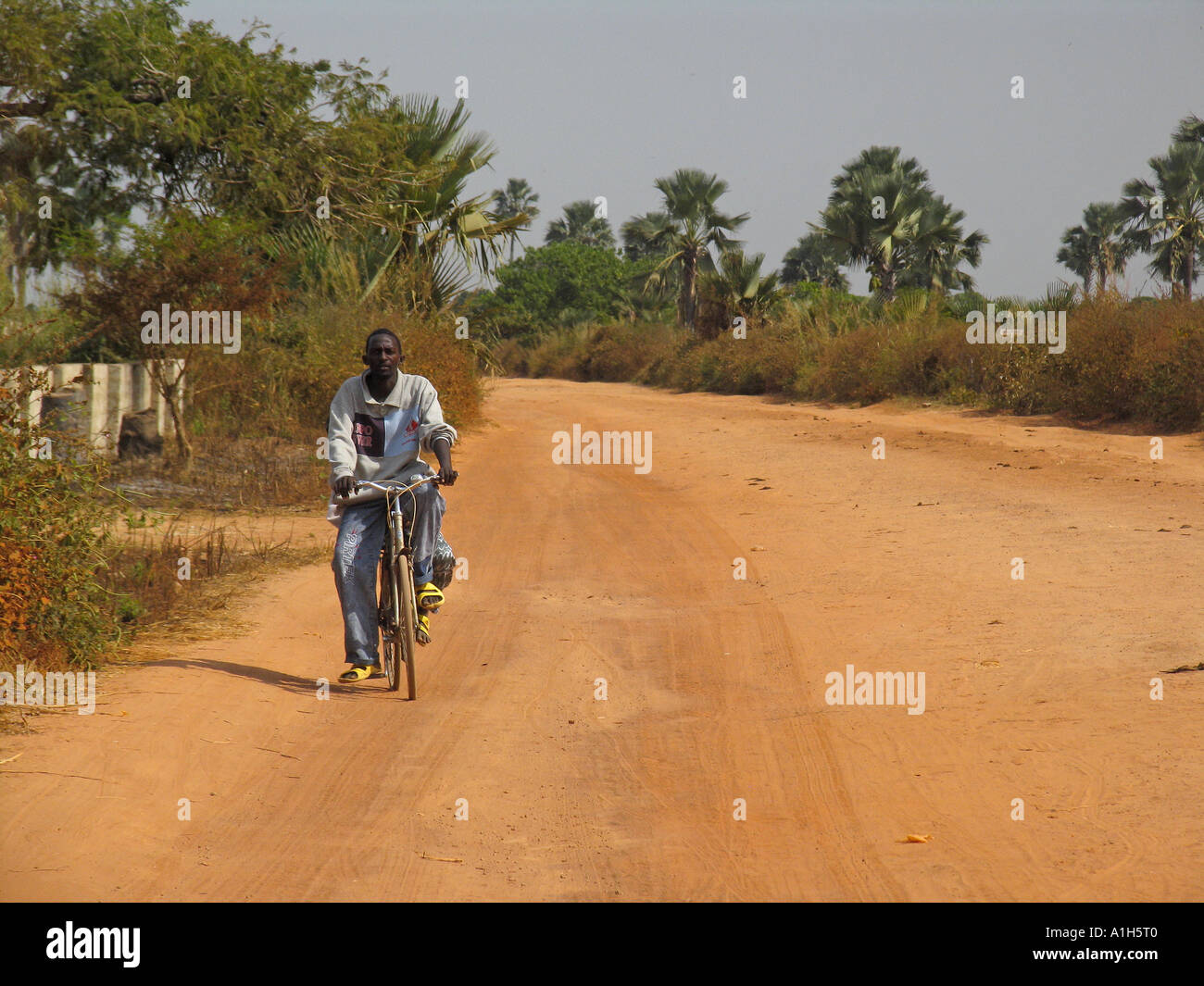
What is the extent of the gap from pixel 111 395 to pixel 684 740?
10246 mm

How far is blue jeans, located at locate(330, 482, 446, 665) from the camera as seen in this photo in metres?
6.01

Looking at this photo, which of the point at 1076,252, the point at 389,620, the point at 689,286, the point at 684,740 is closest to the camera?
the point at 684,740

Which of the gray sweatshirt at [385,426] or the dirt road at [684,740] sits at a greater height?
the gray sweatshirt at [385,426]

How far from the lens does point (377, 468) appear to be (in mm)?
6086

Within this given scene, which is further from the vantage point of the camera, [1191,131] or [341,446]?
[1191,131]

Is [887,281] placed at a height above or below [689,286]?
below

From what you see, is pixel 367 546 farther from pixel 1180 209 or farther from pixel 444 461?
pixel 1180 209

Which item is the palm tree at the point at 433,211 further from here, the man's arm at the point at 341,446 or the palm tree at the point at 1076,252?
the palm tree at the point at 1076,252

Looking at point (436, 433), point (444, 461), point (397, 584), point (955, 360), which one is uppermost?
point (955, 360)

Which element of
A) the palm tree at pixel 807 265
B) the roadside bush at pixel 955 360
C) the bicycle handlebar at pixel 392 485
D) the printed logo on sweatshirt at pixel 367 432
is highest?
the palm tree at pixel 807 265

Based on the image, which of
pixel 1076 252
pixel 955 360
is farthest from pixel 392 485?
pixel 1076 252

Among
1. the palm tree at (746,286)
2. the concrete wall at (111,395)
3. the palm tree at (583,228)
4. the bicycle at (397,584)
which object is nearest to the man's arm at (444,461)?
the bicycle at (397,584)

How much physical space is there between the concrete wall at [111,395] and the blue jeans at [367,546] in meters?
6.71

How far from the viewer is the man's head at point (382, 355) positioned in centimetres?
599
